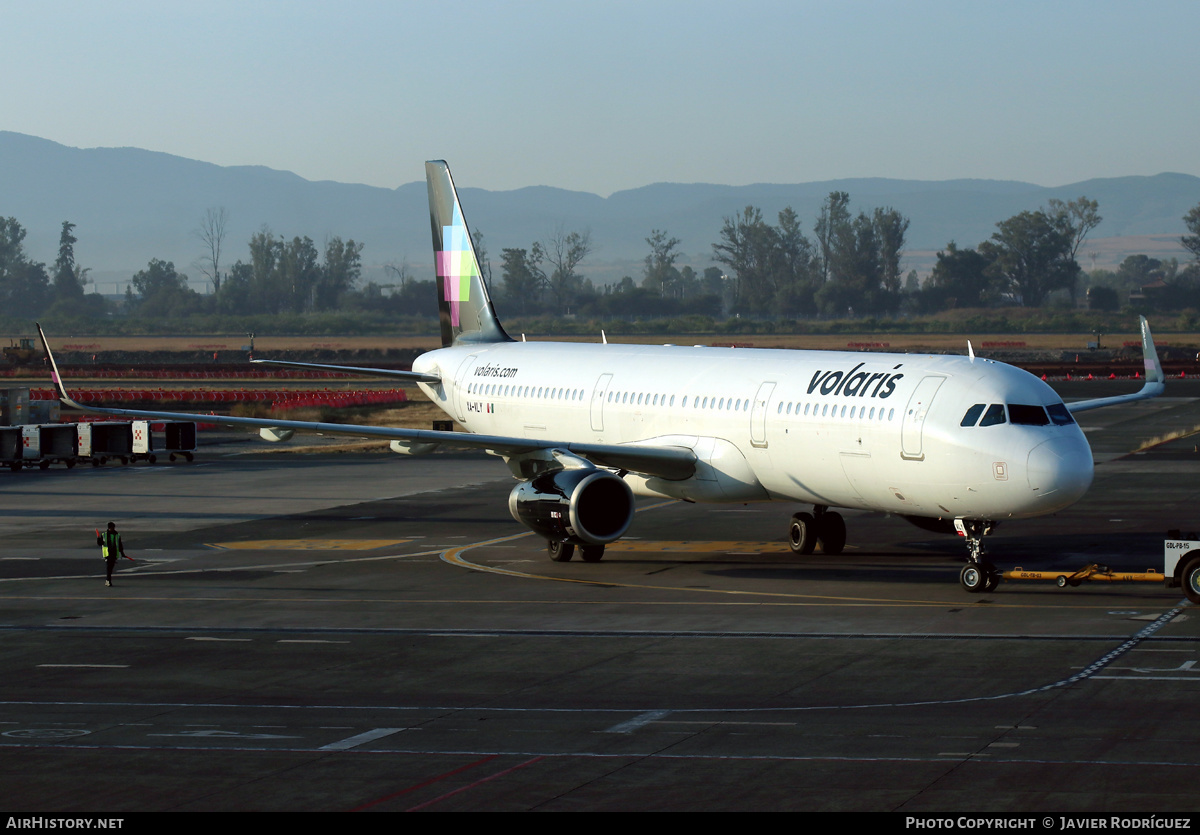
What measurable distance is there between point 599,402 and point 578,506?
7.12m

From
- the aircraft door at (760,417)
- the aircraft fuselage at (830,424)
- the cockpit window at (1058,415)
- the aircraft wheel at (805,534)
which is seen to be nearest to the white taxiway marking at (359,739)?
the aircraft fuselage at (830,424)

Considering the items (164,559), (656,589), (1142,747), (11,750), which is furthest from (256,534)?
(1142,747)

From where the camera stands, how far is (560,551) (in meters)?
34.7

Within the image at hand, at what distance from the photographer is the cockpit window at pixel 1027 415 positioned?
94.1ft

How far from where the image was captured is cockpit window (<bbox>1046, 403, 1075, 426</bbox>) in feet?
95.0

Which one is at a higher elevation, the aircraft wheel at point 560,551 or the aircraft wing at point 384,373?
the aircraft wing at point 384,373

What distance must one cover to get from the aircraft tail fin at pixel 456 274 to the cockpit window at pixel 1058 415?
23.2m

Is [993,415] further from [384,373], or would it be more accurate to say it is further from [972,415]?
[384,373]

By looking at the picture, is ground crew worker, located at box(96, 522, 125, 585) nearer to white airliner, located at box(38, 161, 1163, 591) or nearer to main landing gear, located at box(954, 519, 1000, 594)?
white airliner, located at box(38, 161, 1163, 591)

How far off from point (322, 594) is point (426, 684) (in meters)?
9.28

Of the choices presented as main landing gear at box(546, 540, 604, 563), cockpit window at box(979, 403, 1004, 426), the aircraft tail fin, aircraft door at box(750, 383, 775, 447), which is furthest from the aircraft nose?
the aircraft tail fin

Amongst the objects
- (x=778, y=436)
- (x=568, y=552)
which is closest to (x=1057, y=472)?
(x=778, y=436)

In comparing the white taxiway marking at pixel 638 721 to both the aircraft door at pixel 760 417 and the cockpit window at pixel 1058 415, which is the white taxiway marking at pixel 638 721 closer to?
the cockpit window at pixel 1058 415
